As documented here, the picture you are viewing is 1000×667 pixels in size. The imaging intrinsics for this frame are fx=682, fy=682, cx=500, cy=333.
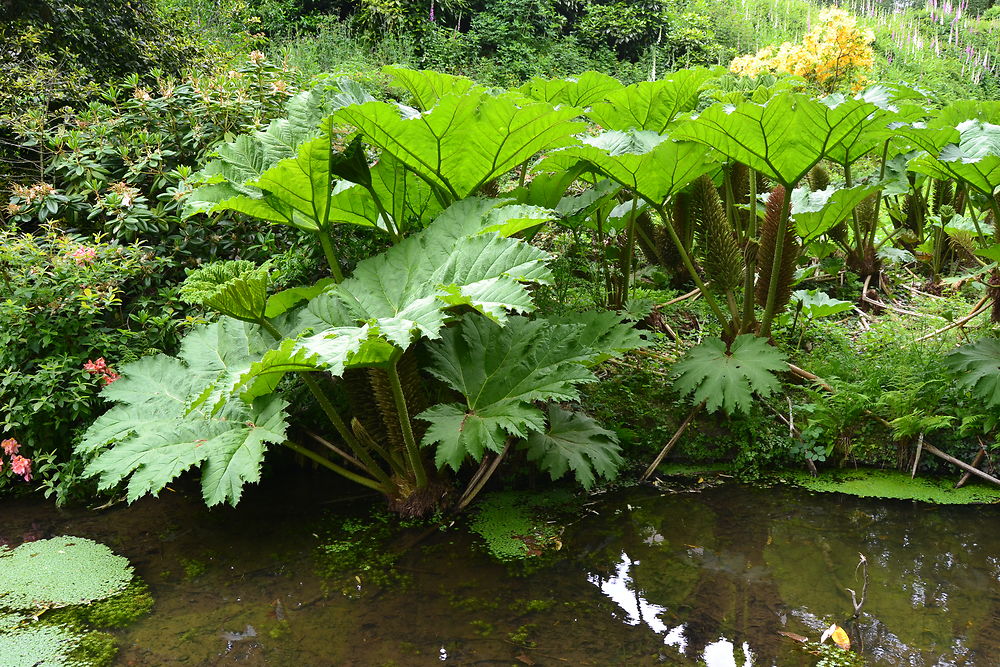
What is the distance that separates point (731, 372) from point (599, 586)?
38.7 inches

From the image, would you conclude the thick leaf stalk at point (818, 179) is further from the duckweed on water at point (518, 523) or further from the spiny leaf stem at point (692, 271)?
the duckweed on water at point (518, 523)

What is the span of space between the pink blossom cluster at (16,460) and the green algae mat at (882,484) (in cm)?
244

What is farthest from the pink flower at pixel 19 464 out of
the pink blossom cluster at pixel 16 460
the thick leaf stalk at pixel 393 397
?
the thick leaf stalk at pixel 393 397

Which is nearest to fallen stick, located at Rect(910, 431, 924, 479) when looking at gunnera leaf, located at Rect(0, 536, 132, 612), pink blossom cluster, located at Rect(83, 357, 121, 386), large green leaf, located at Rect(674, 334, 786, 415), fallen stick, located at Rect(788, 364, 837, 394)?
fallen stick, located at Rect(788, 364, 837, 394)

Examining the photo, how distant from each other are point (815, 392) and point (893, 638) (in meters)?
1.29

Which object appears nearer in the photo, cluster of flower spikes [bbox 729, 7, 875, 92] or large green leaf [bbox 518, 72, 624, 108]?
large green leaf [bbox 518, 72, 624, 108]

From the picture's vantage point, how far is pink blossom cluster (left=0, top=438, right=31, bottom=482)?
101 inches

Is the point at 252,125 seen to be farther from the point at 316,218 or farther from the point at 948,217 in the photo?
the point at 948,217

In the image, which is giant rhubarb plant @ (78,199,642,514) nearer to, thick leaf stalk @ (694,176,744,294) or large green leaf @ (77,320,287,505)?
large green leaf @ (77,320,287,505)

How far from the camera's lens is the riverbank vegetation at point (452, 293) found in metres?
2.11

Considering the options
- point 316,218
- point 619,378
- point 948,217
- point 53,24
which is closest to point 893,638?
point 619,378

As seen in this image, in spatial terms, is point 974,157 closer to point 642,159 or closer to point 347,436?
point 642,159

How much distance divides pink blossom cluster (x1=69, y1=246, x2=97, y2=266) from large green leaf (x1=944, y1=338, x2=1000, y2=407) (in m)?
3.44

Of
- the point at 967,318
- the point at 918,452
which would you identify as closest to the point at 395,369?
the point at 918,452
